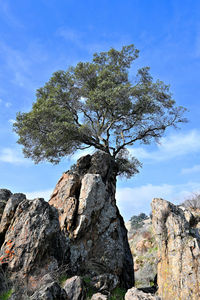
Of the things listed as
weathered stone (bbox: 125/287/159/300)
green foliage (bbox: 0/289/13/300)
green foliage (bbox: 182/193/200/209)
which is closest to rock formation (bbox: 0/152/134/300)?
green foliage (bbox: 0/289/13/300)

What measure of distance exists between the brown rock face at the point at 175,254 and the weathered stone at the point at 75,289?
456cm

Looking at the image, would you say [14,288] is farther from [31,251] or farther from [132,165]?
[132,165]

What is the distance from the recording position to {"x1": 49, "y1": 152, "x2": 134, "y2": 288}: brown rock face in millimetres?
15141

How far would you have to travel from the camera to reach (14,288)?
1061cm

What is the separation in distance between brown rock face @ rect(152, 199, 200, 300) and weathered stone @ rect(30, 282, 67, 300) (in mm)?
5740

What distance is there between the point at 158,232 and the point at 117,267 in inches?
155

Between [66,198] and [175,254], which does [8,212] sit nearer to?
[66,198]

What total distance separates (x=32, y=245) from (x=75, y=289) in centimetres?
317

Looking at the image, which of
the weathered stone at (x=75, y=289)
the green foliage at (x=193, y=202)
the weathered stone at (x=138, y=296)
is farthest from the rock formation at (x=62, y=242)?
the green foliage at (x=193, y=202)

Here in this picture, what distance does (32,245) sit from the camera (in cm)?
1231

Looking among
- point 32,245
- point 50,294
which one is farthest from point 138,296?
point 32,245

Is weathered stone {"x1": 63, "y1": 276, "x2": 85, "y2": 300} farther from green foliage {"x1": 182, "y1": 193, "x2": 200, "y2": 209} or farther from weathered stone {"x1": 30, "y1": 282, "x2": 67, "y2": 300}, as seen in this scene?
green foliage {"x1": 182, "y1": 193, "x2": 200, "y2": 209}

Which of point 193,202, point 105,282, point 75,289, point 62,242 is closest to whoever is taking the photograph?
point 75,289

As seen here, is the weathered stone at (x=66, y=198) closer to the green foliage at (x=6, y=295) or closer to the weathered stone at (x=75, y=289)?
the weathered stone at (x=75, y=289)
